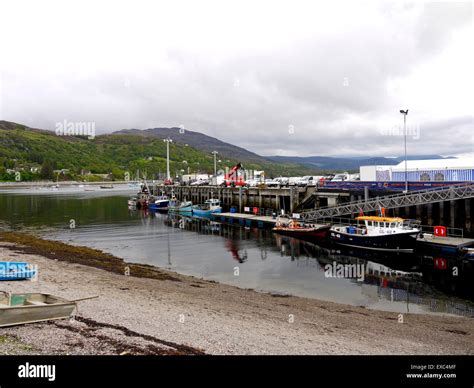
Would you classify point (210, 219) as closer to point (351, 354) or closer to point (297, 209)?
point (297, 209)

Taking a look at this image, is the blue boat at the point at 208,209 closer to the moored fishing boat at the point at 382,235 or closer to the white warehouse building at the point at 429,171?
the white warehouse building at the point at 429,171

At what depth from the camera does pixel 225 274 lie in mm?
33125

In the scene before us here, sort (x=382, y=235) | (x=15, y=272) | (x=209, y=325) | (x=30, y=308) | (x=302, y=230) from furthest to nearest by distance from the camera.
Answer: (x=302, y=230)
(x=382, y=235)
(x=15, y=272)
(x=209, y=325)
(x=30, y=308)

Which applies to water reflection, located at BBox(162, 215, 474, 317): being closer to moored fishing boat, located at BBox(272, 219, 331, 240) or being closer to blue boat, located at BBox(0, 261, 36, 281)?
moored fishing boat, located at BBox(272, 219, 331, 240)

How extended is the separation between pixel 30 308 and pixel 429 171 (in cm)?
5718

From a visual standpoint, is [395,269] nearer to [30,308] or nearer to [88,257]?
[88,257]

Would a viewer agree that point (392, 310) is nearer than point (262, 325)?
No

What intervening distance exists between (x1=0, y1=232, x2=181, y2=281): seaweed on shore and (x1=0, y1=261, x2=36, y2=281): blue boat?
7.43m

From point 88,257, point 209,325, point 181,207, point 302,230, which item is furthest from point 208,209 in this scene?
point 209,325

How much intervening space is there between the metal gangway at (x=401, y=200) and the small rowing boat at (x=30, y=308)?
38.3m

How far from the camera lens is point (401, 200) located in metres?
46.1

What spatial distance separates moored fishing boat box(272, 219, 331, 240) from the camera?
49031mm
